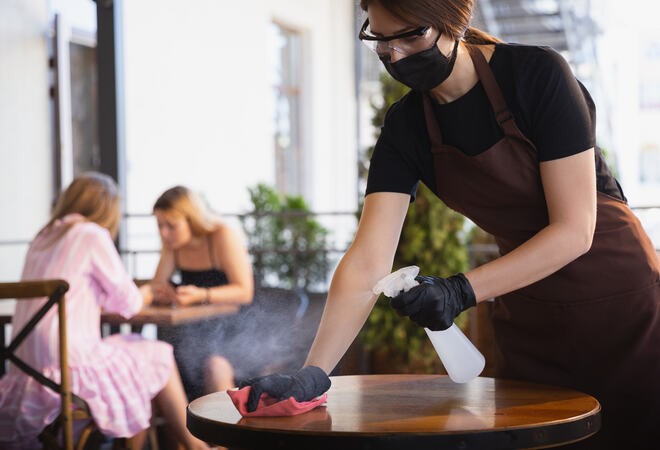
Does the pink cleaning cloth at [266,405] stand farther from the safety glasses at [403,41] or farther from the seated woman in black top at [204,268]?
the seated woman in black top at [204,268]

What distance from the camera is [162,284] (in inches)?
131

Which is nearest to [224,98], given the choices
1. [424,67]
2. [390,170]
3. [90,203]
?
[90,203]

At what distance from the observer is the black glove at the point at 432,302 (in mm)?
1184

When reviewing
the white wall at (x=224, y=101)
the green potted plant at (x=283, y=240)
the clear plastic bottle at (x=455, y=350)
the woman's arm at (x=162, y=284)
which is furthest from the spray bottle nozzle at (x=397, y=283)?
the green potted plant at (x=283, y=240)

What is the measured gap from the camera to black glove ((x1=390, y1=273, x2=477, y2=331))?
46.6 inches

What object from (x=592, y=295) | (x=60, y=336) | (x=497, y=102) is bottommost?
(x=60, y=336)

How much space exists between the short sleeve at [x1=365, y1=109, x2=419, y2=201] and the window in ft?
25.3

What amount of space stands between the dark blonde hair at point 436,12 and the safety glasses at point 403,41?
0.02 m

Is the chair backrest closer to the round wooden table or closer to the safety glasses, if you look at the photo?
the round wooden table

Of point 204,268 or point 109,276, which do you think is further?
point 204,268

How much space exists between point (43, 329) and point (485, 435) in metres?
1.90

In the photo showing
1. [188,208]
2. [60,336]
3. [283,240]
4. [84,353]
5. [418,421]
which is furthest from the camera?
[283,240]

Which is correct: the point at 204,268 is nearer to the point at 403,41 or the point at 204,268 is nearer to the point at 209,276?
the point at 209,276

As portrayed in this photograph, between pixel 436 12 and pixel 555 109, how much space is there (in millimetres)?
240
